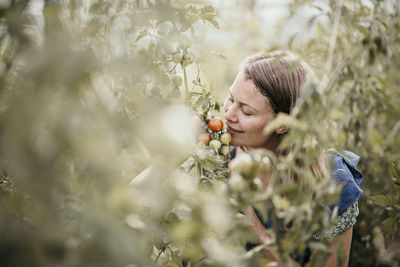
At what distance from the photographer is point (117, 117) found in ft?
1.15

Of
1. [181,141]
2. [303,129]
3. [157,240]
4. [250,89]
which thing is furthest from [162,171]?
[250,89]

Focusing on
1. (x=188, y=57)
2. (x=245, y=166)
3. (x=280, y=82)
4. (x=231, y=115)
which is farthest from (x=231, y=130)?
(x=245, y=166)

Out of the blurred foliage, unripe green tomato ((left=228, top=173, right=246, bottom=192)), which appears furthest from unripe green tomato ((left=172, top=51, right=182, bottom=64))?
unripe green tomato ((left=228, top=173, right=246, bottom=192))

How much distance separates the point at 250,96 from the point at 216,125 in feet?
0.58

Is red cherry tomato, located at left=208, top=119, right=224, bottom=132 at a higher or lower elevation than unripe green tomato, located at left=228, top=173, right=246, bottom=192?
lower

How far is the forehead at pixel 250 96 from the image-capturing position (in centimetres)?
107

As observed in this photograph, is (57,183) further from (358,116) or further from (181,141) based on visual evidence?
(358,116)

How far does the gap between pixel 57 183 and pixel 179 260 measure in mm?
421

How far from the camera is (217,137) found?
1028mm

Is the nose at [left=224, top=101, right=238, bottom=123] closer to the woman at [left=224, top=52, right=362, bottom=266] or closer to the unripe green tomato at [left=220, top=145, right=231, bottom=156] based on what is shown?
the woman at [left=224, top=52, right=362, bottom=266]

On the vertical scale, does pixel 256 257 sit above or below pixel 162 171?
below

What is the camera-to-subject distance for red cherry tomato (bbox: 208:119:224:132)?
0.99m

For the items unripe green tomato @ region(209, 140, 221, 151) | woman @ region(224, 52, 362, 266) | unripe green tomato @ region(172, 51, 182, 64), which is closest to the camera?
unripe green tomato @ region(172, 51, 182, 64)

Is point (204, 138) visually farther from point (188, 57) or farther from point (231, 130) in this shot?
point (188, 57)
